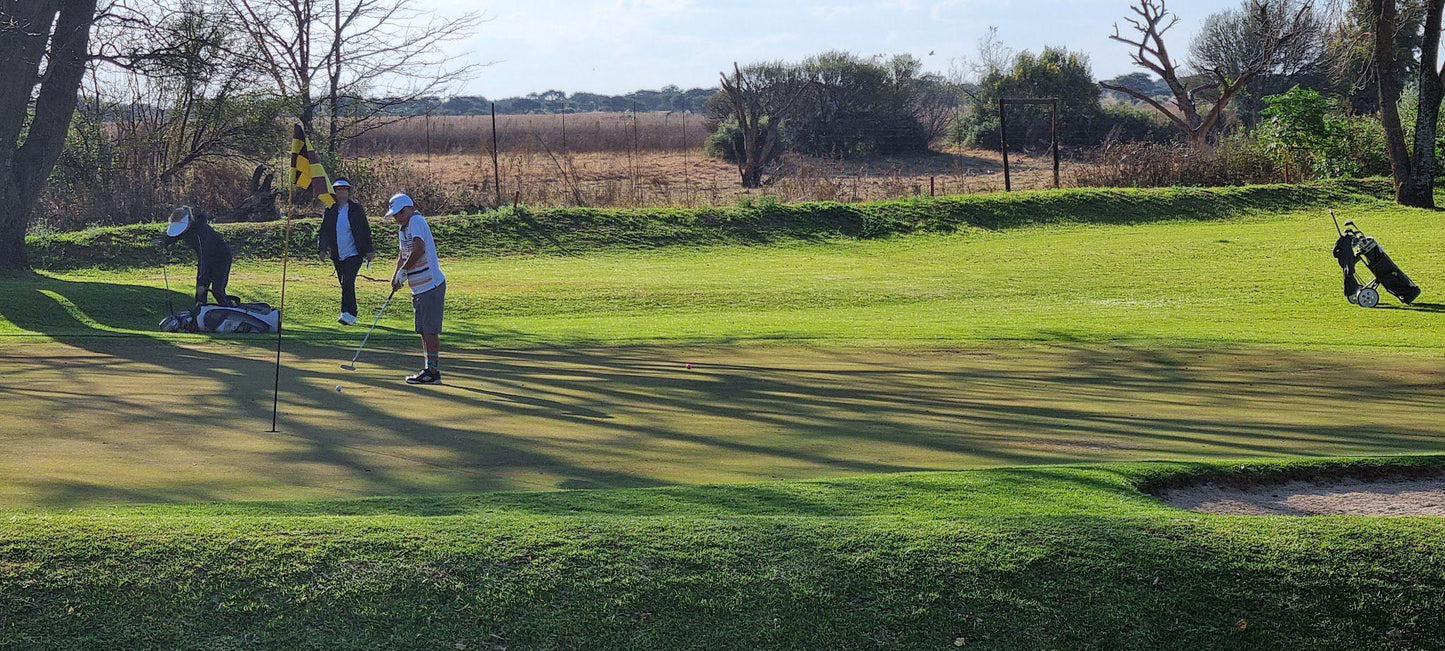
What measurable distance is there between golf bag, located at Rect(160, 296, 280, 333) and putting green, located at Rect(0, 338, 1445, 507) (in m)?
1.22

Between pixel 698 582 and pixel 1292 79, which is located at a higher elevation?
pixel 1292 79

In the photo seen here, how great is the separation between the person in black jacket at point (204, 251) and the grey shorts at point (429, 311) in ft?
17.5

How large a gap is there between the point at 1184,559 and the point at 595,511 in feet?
9.56

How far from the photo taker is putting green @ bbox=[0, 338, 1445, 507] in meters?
8.01

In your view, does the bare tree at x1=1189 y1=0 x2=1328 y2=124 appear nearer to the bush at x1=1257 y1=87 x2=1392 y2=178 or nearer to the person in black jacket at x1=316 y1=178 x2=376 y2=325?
the bush at x1=1257 y1=87 x2=1392 y2=178

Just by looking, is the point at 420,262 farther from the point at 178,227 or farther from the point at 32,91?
the point at 32,91

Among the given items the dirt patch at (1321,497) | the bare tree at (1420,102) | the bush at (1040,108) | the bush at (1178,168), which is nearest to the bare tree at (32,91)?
the dirt patch at (1321,497)

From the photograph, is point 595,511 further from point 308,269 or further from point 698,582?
point 308,269

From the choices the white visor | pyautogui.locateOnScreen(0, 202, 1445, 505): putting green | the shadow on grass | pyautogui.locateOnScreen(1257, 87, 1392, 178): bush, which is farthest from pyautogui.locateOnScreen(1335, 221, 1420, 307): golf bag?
pyautogui.locateOnScreen(1257, 87, 1392, 178): bush

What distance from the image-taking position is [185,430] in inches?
362

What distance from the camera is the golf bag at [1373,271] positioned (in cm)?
1839

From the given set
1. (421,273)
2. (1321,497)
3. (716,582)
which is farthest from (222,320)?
(1321,497)

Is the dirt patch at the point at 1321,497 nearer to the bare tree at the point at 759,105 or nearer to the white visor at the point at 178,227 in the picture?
the white visor at the point at 178,227

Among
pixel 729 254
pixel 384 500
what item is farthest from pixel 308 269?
pixel 384 500
